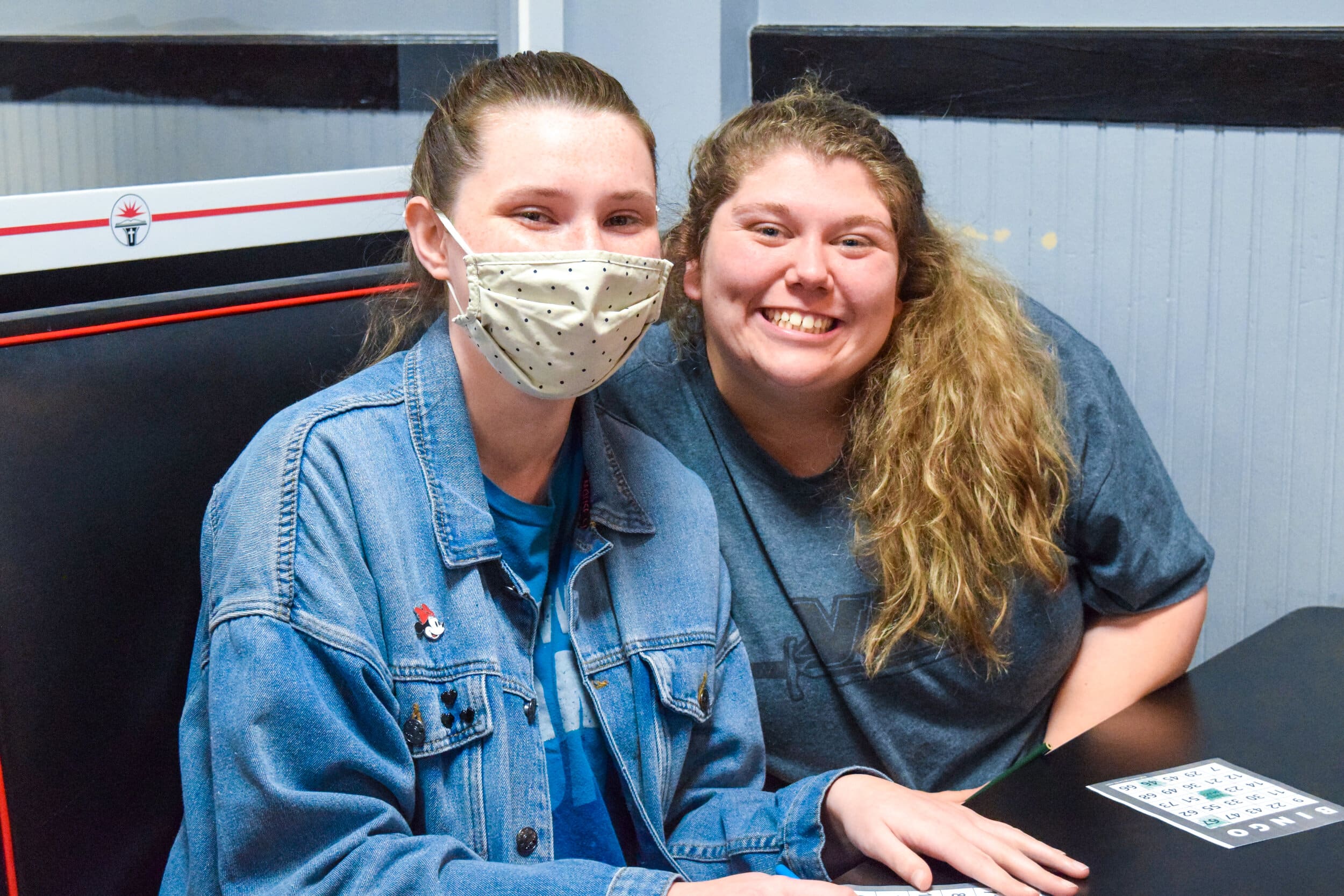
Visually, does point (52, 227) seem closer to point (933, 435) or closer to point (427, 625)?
point (427, 625)

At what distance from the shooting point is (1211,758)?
3.67 ft

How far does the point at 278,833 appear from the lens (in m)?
0.95

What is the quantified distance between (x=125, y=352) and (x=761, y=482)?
0.64m

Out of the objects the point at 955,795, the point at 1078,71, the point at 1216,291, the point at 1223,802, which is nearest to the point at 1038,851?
the point at 1223,802

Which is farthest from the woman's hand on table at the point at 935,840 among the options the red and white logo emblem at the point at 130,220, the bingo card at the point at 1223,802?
the red and white logo emblem at the point at 130,220

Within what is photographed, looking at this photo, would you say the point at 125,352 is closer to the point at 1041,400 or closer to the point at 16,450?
the point at 16,450

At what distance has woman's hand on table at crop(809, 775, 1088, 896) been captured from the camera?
926 millimetres

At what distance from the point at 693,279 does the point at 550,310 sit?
1.21ft

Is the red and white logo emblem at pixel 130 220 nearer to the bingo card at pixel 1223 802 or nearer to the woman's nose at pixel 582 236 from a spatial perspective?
the woman's nose at pixel 582 236

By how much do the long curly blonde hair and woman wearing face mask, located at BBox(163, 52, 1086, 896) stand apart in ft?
0.64

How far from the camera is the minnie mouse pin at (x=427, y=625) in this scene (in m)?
1.06

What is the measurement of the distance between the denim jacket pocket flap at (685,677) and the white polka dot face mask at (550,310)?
258 mm

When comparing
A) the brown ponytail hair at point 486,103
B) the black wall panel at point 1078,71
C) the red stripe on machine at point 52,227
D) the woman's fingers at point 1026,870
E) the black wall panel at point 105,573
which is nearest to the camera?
the woman's fingers at point 1026,870

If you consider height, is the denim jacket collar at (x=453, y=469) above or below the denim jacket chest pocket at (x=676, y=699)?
above
